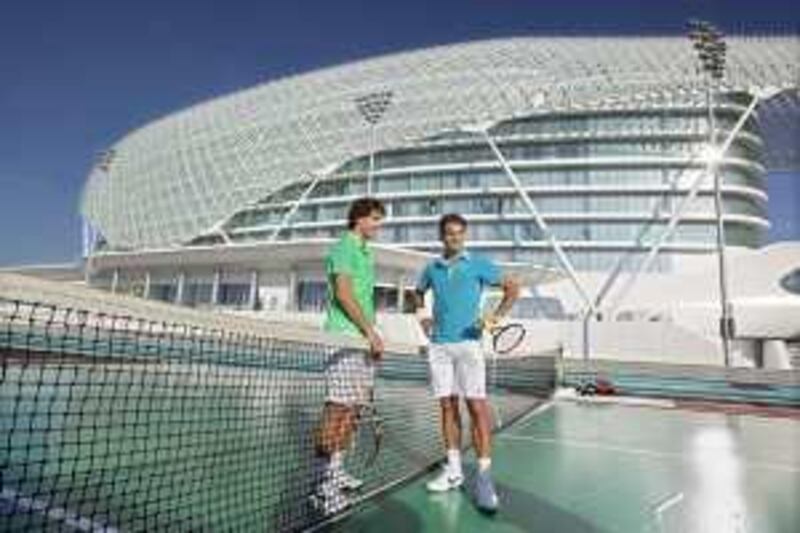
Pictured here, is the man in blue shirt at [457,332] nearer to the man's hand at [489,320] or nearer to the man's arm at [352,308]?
the man's hand at [489,320]

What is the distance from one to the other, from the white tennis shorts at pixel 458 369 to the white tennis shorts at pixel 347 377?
787mm

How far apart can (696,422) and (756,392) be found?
32.2 ft

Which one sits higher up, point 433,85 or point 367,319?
point 433,85

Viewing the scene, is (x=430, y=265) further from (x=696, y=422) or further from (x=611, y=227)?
(x=611, y=227)

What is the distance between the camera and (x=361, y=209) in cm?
567

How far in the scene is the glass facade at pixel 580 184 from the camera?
195ft

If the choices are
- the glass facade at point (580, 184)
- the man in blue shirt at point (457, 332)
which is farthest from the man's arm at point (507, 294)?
the glass facade at point (580, 184)

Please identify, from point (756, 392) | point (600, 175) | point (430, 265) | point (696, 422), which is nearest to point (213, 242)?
point (600, 175)

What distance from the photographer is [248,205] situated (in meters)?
68.2

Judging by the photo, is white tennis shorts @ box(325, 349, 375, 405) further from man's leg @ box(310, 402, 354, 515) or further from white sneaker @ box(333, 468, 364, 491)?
white sneaker @ box(333, 468, 364, 491)

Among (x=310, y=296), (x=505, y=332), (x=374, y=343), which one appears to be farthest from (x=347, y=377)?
(x=310, y=296)

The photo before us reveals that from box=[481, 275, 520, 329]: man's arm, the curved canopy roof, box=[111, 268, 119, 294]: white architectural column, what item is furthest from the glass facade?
box=[481, 275, 520, 329]: man's arm

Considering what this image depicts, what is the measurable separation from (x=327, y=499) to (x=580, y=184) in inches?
2287

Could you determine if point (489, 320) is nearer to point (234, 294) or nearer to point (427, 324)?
point (427, 324)
